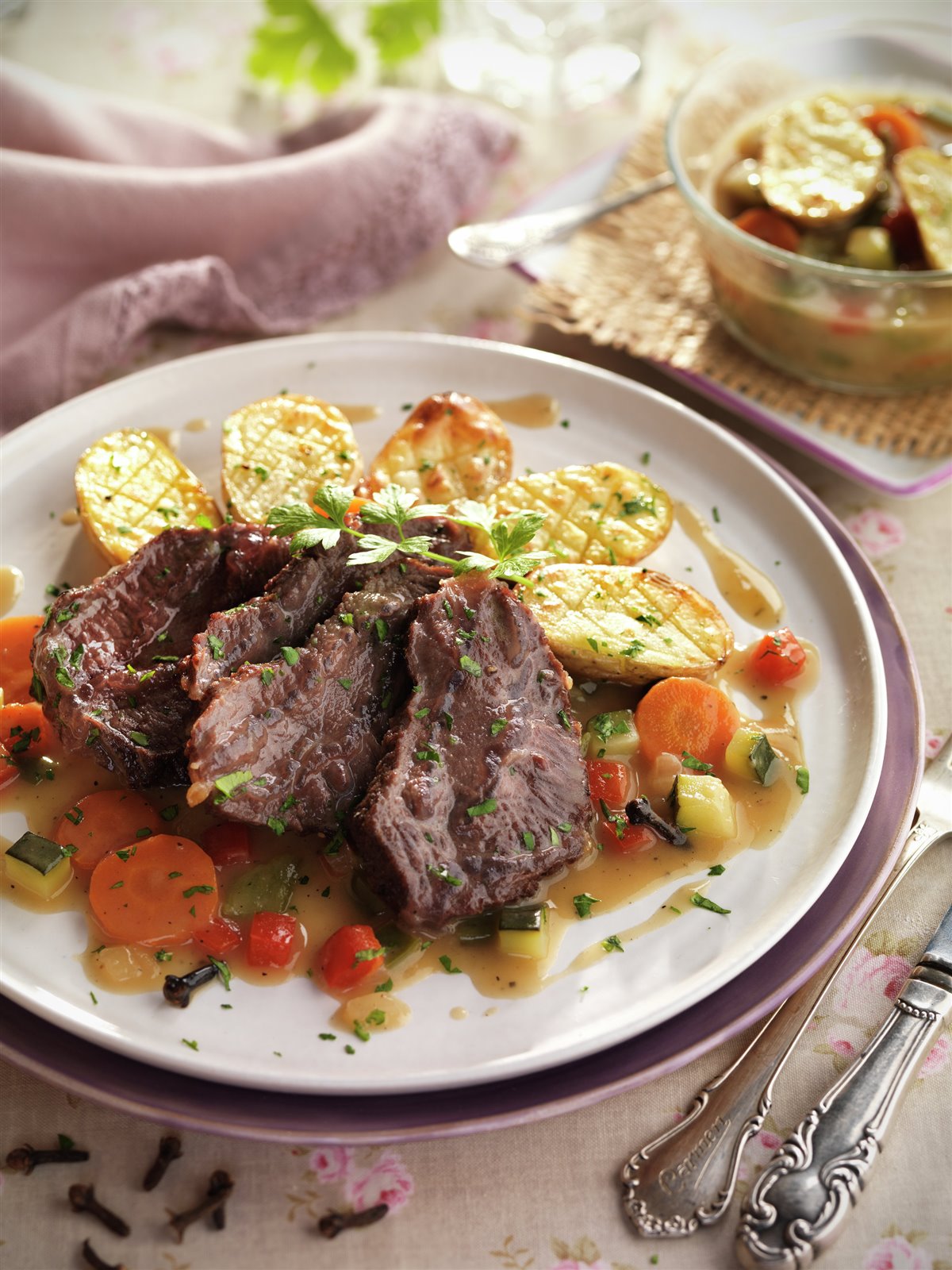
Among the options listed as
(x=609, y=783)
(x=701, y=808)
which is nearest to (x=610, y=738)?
(x=609, y=783)

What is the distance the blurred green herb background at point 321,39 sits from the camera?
631cm

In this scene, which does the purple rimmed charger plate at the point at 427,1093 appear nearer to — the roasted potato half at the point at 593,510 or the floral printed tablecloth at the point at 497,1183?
the floral printed tablecloth at the point at 497,1183

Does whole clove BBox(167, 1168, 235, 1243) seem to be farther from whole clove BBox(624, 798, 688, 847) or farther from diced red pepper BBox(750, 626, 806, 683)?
diced red pepper BBox(750, 626, 806, 683)

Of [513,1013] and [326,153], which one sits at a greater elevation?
[326,153]

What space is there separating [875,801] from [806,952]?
646 mm

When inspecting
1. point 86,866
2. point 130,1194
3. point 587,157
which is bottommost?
point 130,1194

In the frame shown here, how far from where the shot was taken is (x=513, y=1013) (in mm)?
3113

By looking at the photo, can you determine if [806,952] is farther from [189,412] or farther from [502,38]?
[502,38]

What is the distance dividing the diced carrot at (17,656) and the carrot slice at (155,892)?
831mm

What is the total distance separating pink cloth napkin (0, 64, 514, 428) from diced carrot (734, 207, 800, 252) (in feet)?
5.63

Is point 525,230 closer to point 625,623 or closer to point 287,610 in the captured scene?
point 625,623

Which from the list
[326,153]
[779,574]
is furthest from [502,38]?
[779,574]

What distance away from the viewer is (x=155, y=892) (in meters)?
3.28

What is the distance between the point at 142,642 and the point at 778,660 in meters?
2.16
